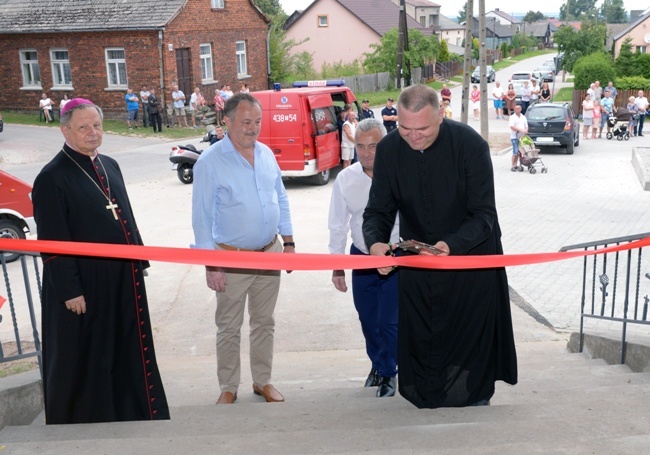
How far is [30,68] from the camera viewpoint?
3409 cm

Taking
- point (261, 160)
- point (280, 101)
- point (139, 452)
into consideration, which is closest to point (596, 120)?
point (280, 101)

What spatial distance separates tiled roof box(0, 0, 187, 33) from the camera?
3123 cm

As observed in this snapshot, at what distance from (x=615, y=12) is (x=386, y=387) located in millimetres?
A: 192308

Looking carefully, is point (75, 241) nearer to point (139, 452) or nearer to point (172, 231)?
point (139, 452)

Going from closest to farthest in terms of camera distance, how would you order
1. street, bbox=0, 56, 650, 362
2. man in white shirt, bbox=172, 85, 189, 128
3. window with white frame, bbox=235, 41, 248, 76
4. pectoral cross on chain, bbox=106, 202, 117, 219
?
1. pectoral cross on chain, bbox=106, 202, 117, 219
2. street, bbox=0, 56, 650, 362
3. man in white shirt, bbox=172, 85, 189, 128
4. window with white frame, bbox=235, 41, 248, 76

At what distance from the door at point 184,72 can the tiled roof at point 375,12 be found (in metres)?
26.4

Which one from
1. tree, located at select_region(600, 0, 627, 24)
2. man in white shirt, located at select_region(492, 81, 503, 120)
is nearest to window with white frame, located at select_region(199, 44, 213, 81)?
man in white shirt, located at select_region(492, 81, 503, 120)

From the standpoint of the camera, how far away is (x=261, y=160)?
16.9 ft

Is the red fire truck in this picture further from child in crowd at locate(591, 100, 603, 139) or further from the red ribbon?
child in crowd at locate(591, 100, 603, 139)

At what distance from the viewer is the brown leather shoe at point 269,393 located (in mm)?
5219

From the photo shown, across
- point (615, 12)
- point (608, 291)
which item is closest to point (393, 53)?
point (608, 291)

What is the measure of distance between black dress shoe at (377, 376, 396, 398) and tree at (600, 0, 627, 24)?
601 feet

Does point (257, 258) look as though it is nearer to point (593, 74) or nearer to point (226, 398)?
point (226, 398)

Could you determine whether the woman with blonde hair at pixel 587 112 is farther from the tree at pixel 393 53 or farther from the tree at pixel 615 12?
the tree at pixel 615 12
